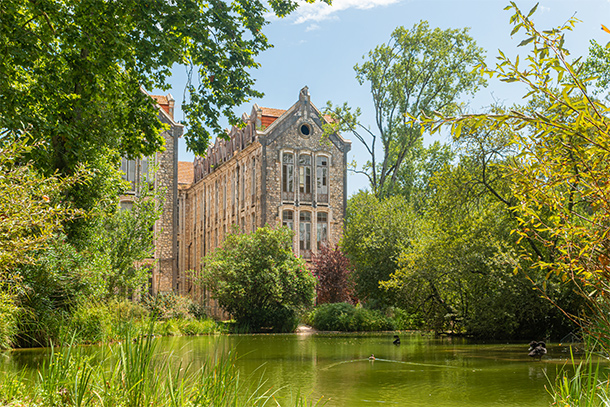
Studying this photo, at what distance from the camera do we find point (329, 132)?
3669cm

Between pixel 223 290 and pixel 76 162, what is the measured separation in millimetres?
17849

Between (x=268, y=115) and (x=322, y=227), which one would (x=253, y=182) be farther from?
(x=322, y=227)

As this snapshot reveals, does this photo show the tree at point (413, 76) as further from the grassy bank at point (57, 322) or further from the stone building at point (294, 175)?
the grassy bank at point (57, 322)

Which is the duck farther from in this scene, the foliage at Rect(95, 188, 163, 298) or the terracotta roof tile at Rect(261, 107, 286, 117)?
the terracotta roof tile at Rect(261, 107, 286, 117)

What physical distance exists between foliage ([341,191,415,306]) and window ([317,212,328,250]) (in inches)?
147

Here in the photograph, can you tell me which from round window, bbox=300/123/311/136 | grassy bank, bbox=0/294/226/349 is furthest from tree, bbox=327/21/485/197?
grassy bank, bbox=0/294/226/349

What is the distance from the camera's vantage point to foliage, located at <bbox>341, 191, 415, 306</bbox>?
1242 inches

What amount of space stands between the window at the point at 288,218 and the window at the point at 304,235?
1.88 feet

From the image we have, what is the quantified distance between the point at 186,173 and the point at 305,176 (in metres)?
19.0

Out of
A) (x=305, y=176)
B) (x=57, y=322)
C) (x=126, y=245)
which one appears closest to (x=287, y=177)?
(x=305, y=176)

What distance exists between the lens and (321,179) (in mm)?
37812

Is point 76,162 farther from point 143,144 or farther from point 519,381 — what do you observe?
point 519,381

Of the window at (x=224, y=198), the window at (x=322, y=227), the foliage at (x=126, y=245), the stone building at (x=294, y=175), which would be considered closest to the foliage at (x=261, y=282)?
the foliage at (x=126, y=245)

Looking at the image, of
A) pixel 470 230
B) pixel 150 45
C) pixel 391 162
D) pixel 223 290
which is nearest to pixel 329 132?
pixel 391 162
